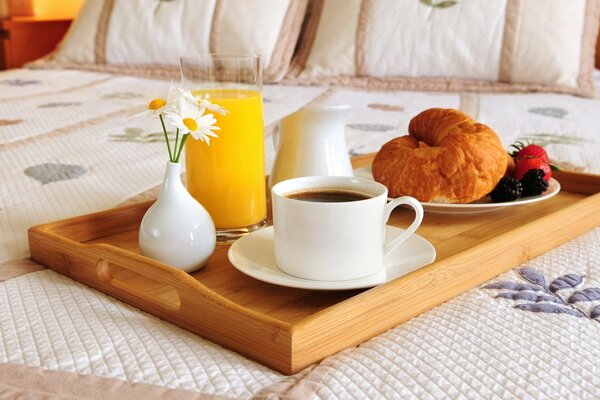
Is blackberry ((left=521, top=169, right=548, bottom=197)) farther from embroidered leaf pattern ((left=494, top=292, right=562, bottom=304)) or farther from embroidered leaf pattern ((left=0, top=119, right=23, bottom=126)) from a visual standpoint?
embroidered leaf pattern ((left=0, top=119, right=23, bottom=126))

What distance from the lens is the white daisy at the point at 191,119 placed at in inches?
27.3

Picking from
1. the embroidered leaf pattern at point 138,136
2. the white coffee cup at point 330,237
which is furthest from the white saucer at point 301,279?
the embroidered leaf pattern at point 138,136

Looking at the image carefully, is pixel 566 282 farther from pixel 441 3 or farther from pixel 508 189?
pixel 441 3

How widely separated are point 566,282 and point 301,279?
26 centimetres

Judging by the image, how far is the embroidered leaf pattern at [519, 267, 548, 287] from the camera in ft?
2.31

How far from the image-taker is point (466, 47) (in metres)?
1.89

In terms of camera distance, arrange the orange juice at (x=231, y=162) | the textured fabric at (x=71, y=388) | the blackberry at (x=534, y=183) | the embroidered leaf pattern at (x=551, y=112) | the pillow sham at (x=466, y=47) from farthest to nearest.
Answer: the pillow sham at (x=466, y=47) < the embroidered leaf pattern at (x=551, y=112) < the blackberry at (x=534, y=183) < the orange juice at (x=231, y=162) < the textured fabric at (x=71, y=388)

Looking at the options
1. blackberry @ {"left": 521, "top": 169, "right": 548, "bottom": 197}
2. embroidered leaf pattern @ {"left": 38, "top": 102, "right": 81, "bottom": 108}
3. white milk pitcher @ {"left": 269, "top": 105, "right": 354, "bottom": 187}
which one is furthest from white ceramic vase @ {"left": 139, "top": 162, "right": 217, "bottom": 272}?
embroidered leaf pattern @ {"left": 38, "top": 102, "right": 81, "bottom": 108}

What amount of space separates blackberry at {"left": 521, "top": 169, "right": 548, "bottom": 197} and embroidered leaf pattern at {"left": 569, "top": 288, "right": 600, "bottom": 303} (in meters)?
0.24

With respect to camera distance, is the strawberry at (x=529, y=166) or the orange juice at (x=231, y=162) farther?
the strawberry at (x=529, y=166)

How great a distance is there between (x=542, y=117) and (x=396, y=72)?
49 centimetres

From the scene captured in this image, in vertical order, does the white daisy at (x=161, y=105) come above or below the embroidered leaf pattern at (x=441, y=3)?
below

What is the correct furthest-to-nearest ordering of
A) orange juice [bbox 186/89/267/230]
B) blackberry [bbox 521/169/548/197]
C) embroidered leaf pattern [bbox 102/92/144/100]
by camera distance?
embroidered leaf pattern [bbox 102/92/144/100] < blackberry [bbox 521/169/548/197] < orange juice [bbox 186/89/267/230]

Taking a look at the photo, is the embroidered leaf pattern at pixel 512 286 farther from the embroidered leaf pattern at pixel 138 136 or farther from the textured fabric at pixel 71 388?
the embroidered leaf pattern at pixel 138 136
